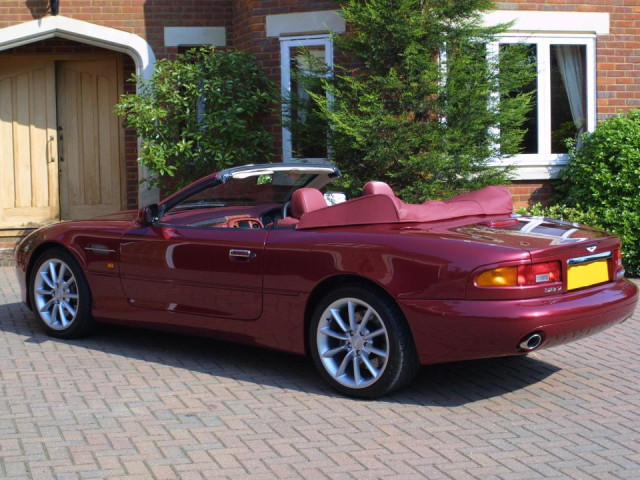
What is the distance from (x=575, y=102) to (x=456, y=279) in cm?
756

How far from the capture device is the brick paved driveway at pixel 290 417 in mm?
4531

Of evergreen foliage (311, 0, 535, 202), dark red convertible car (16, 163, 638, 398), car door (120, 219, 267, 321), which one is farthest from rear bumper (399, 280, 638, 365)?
evergreen foliage (311, 0, 535, 202)

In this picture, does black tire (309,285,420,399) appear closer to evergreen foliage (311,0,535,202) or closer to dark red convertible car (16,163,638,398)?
dark red convertible car (16,163,638,398)

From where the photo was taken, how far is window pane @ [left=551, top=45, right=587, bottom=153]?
12188 mm

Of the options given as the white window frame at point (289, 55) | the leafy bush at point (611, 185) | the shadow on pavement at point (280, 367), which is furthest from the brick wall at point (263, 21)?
the shadow on pavement at point (280, 367)

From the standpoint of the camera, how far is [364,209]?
5.90 m

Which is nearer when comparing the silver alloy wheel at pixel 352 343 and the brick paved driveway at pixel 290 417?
the brick paved driveway at pixel 290 417

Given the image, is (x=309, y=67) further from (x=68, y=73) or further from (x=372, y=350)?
(x=372, y=350)

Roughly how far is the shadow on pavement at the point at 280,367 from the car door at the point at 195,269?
1.31 feet

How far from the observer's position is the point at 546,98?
1209 cm

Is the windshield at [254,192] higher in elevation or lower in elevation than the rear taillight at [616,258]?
higher

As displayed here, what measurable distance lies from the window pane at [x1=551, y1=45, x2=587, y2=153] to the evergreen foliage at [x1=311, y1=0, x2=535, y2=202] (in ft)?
5.63

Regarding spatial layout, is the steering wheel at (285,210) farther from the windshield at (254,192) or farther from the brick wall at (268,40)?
the brick wall at (268,40)

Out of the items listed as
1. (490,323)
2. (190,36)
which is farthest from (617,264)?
(190,36)
